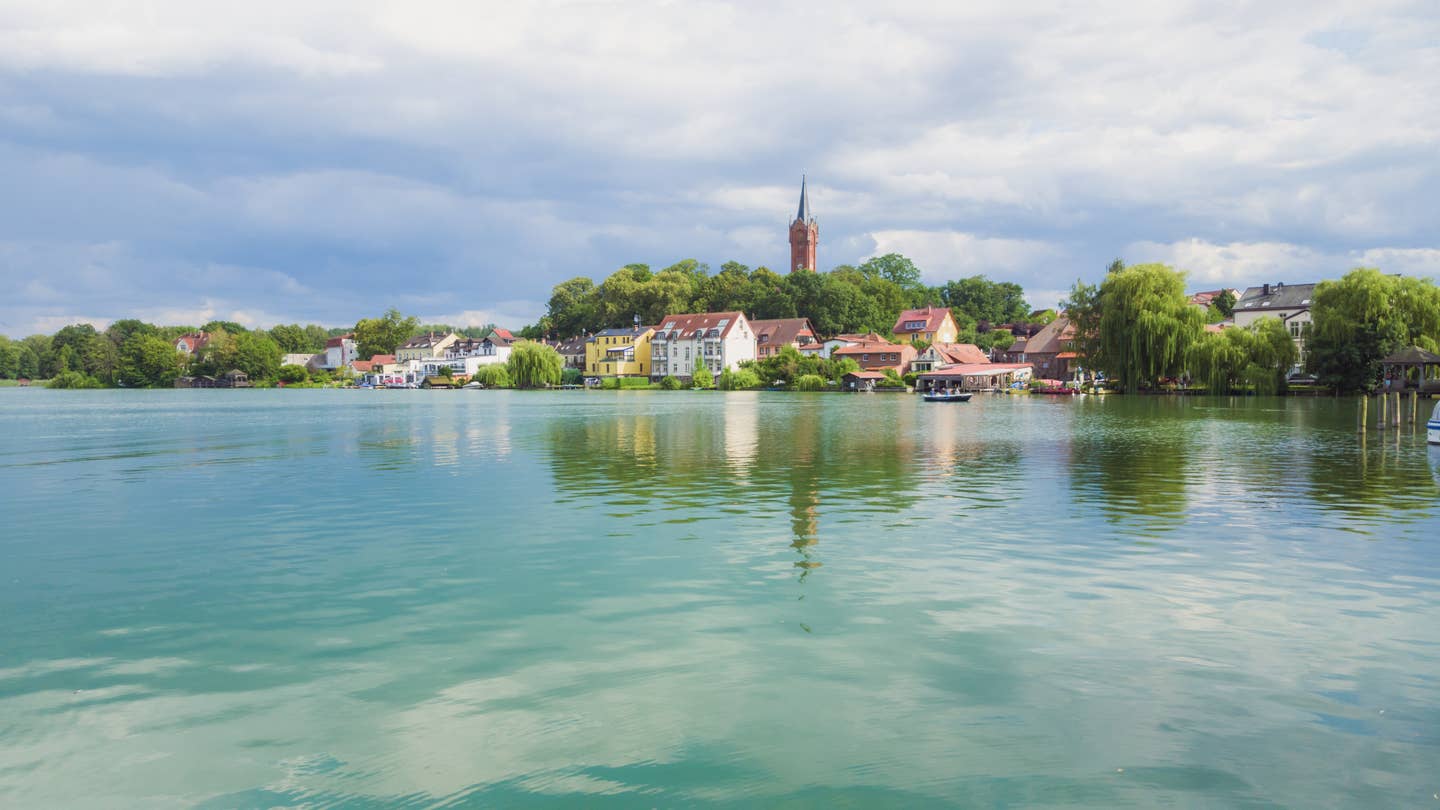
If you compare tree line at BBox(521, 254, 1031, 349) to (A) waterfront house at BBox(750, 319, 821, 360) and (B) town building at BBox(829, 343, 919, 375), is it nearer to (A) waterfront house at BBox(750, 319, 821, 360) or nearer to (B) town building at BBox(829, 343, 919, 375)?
(A) waterfront house at BBox(750, 319, 821, 360)

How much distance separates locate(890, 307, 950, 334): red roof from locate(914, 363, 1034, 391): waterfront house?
917 inches

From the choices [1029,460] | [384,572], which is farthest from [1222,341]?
[384,572]

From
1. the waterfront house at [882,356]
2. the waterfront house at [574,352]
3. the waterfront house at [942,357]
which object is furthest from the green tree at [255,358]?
the waterfront house at [942,357]

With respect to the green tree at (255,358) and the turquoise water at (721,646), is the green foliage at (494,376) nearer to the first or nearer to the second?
the green tree at (255,358)

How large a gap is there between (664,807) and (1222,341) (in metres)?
80.7

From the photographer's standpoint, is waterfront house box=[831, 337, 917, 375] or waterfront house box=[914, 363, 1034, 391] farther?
waterfront house box=[831, 337, 917, 375]

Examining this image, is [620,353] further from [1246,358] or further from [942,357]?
[1246,358]

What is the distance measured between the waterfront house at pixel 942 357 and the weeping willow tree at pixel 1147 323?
3848 cm

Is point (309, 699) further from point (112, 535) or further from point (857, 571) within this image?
point (112, 535)

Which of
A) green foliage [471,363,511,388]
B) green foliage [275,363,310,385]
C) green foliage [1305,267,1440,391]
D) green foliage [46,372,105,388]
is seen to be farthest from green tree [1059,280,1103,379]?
green foliage [46,372,105,388]

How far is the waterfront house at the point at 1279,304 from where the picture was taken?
99.6 m

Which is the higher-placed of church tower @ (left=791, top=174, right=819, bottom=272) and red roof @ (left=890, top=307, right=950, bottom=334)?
church tower @ (left=791, top=174, right=819, bottom=272)

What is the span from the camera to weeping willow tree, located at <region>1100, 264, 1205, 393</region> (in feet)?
240

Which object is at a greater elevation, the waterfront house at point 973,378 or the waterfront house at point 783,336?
the waterfront house at point 783,336
